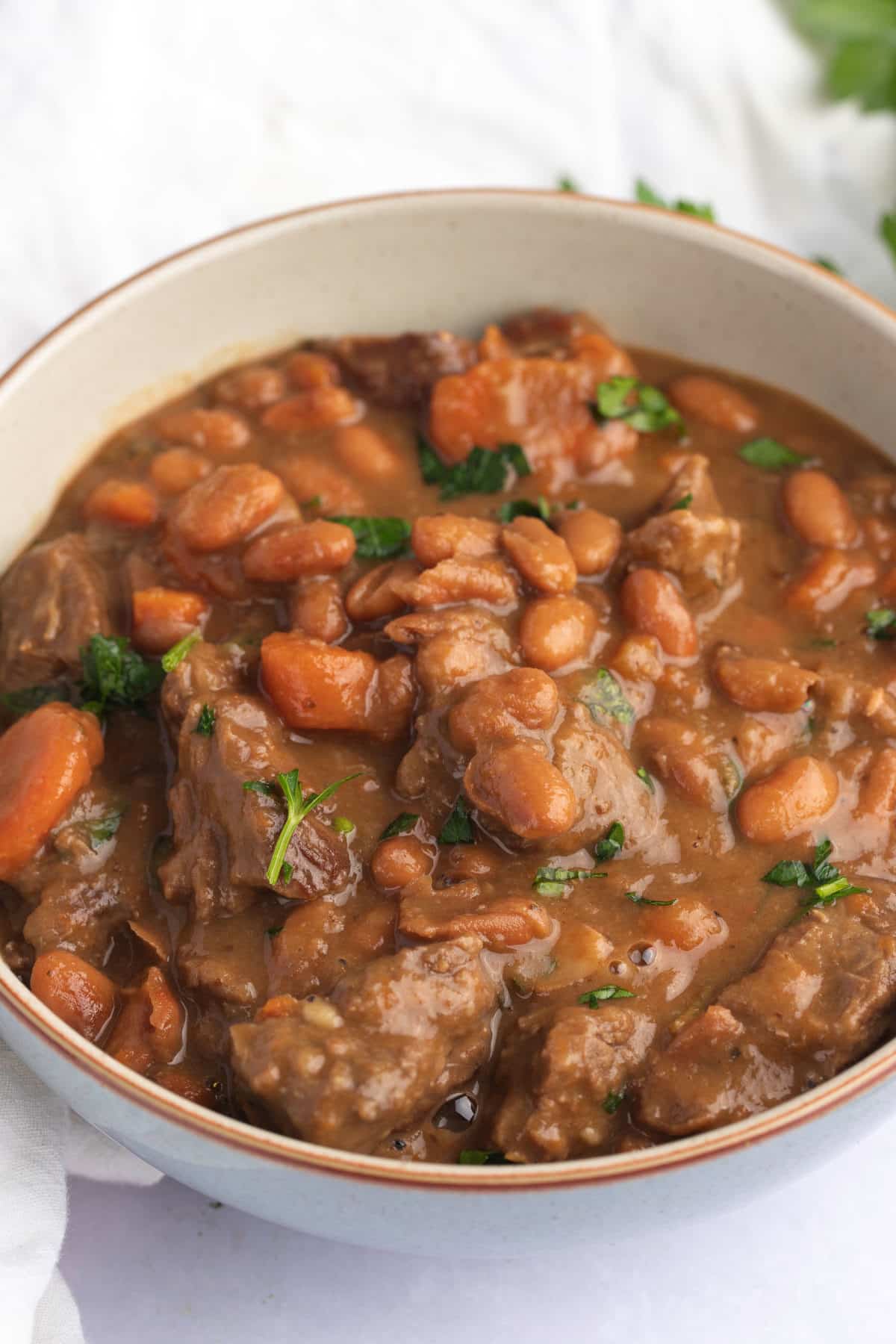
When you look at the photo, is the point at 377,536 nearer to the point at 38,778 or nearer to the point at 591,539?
the point at 591,539

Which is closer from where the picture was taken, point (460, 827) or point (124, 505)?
point (460, 827)

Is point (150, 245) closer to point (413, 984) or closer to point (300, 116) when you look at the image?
point (300, 116)

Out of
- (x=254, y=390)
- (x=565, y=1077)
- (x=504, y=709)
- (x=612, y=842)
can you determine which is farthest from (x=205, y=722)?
(x=254, y=390)

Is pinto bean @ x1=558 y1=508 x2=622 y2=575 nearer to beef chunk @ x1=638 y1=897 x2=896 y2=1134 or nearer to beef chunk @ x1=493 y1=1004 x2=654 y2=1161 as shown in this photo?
beef chunk @ x1=638 y1=897 x2=896 y2=1134

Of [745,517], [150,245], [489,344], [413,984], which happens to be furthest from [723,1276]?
[150,245]

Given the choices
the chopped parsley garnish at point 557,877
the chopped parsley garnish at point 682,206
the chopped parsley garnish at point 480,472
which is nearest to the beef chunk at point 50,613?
the chopped parsley garnish at point 480,472

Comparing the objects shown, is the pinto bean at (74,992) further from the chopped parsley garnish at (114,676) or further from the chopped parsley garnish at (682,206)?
the chopped parsley garnish at (682,206)
